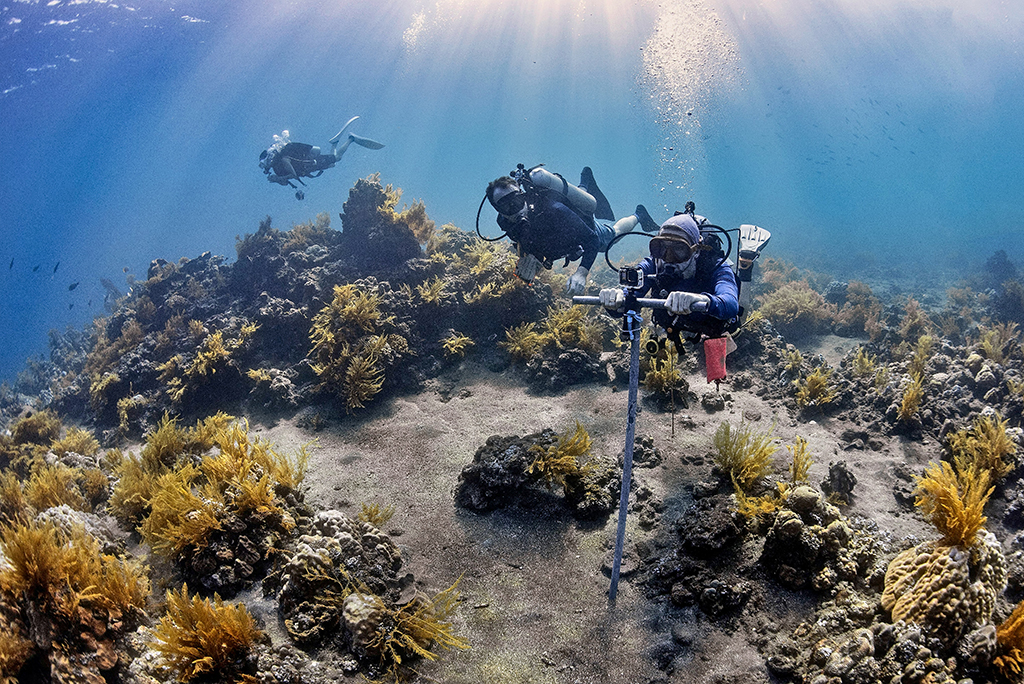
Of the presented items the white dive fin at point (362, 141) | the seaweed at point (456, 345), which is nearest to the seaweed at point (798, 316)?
the seaweed at point (456, 345)

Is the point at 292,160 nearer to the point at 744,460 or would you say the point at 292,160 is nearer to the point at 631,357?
the point at 631,357

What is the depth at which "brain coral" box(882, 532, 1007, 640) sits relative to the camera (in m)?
2.79

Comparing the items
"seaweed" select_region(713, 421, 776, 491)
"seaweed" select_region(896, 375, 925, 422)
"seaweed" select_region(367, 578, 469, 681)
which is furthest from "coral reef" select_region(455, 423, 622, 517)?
"seaweed" select_region(896, 375, 925, 422)

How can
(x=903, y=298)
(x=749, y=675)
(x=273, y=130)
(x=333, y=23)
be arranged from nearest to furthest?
(x=749, y=675) → (x=903, y=298) → (x=333, y=23) → (x=273, y=130)

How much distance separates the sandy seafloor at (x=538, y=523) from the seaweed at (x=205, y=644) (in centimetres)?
136

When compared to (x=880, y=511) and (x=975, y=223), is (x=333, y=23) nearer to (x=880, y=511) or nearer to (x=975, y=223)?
(x=880, y=511)

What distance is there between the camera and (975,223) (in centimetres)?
4875

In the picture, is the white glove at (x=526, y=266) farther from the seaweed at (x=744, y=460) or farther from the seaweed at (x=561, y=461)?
the seaweed at (x=744, y=460)

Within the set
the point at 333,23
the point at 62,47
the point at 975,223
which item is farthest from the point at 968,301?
the point at 333,23

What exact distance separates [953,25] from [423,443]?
111m

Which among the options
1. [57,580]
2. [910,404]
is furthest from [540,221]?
[57,580]

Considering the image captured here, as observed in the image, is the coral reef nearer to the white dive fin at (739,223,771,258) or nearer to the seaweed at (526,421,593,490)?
the seaweed at (526,421,593,490)

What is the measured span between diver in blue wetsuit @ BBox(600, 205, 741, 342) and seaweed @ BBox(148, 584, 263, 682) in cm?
462

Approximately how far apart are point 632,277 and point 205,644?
4.49 m
